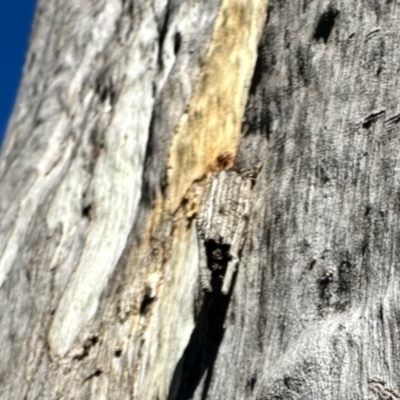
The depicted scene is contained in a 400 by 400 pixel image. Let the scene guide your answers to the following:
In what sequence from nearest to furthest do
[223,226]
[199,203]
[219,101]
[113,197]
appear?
[223,226] < [199,203] < [219,101] < [113,197]

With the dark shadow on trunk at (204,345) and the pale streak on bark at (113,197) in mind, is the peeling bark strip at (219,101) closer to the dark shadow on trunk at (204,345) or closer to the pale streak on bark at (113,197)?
the pale streak on bark at (113,197)

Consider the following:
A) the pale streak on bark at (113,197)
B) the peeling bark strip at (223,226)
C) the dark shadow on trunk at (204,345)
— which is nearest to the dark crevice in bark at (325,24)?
the peeling bark strip at (223,226)

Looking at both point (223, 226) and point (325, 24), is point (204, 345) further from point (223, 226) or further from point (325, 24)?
point (325, 24)

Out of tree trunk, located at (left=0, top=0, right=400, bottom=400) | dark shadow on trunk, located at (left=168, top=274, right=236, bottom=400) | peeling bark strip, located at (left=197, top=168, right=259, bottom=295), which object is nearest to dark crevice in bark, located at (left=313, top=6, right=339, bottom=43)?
tree trunk, located at (left=0, top=0, right=400, bottom=400)

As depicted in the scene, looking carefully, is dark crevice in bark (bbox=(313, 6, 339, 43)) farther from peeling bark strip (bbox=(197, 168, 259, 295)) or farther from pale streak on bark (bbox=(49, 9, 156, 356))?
pale streak on bark (bbox=(49, 9, 156, 356))

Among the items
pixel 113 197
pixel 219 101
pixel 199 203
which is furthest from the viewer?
pixel 113 197

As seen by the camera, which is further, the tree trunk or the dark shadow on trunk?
the dark shadow on trunk

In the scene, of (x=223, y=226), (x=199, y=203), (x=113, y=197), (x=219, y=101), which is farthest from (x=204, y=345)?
(x=113, y=197)

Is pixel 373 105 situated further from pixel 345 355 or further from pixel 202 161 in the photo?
pixel 202 161

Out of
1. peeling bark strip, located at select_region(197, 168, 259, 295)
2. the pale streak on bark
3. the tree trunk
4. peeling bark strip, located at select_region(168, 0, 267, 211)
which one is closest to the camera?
the tree trunk
